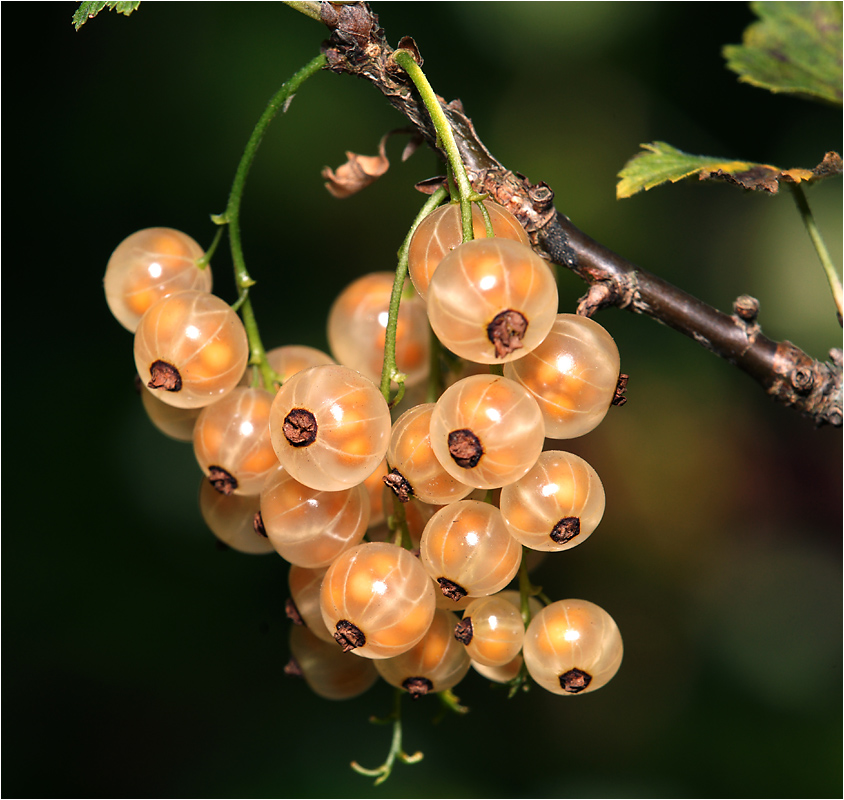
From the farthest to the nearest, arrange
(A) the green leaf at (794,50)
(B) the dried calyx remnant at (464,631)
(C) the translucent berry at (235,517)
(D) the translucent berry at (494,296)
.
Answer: (A) the green leaf at (794,50) < (C) the translucent berry at (235,517) < (B) the dried calyx remnant at (464,631) < (D) the translucent berry at (494,296)

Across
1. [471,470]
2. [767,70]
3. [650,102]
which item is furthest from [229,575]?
[650,102]

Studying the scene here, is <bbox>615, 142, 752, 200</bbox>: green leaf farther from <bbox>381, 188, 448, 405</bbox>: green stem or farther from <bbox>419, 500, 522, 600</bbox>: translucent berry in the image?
<bbox>419, 500, 522, 600</bbox>: translucent berry

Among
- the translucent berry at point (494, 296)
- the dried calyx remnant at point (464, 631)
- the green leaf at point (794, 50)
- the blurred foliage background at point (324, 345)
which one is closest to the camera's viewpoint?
the translucent berry at point (494, 296)

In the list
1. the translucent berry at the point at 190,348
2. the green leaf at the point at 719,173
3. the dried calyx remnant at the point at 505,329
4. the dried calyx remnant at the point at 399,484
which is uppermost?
the green leaf at the point at 719,173

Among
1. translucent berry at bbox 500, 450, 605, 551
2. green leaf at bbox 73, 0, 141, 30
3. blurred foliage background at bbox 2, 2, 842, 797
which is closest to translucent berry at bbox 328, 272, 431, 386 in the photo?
translucent berry at bbox 500, 450, 605, 551

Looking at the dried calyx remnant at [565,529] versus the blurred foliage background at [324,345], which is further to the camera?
the blurred foliage background at [324,345]

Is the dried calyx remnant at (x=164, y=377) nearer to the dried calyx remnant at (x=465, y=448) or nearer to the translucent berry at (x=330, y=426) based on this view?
the translucent berry at (x=330, y=426)

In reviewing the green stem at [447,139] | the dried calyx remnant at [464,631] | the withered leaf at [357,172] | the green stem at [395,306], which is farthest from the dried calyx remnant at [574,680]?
the withered leaf at [357,172]

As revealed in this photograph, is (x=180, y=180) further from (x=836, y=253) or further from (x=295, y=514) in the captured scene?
(x=836, y=253)
